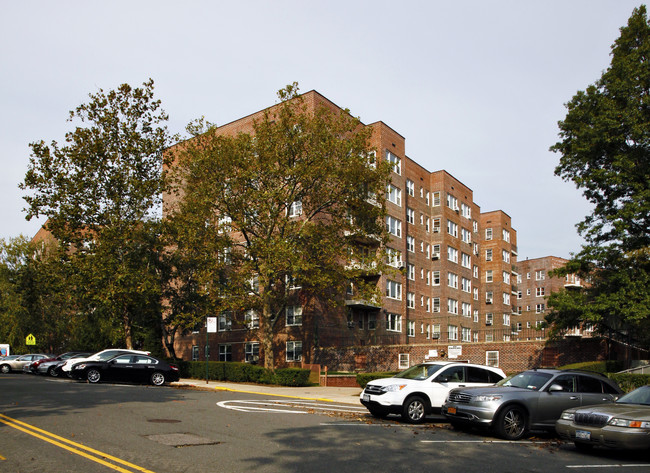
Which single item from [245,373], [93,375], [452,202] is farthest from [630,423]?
[452,202]

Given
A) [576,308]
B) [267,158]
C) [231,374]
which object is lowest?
[231,374]

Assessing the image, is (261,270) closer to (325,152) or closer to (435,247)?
(325,152)

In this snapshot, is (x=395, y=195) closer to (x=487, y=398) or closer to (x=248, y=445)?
(x=487, y=398)

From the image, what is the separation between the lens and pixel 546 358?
3161 centimetres

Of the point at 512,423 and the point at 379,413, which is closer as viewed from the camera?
the point at 512,423

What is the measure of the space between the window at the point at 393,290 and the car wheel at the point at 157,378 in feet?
73.1

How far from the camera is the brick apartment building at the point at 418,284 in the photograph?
4178 cm

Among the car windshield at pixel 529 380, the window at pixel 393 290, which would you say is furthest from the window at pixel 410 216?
the car windshield at pixel 529 380

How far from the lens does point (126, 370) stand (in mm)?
27000

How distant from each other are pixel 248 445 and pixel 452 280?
5020cm

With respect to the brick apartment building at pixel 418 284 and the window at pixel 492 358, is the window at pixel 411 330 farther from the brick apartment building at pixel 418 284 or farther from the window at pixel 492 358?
the window at pixel 492 358

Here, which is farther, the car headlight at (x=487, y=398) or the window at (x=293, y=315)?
the window at (x=293, y=315)

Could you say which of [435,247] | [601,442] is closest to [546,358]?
[601,442]

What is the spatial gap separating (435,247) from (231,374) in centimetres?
2897
